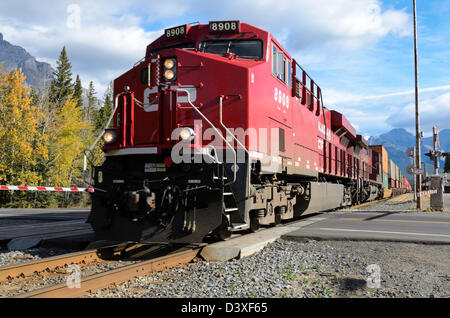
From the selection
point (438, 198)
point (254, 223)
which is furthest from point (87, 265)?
point (438, 198)

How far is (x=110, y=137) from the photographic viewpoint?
6785mm

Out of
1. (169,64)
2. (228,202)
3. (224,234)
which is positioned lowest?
(224,234)

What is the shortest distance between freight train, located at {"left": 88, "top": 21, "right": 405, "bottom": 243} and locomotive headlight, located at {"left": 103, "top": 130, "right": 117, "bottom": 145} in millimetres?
17

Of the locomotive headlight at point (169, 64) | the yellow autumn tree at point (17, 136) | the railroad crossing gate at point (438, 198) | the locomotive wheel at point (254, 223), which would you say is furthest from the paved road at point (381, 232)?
the yellow autumn tree at point (17, 136)

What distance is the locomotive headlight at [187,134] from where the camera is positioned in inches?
240

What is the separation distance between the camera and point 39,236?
26.9ft

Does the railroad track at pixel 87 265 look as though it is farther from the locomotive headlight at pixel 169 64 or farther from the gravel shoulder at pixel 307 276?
the locomotive headlight at pixel 169 64

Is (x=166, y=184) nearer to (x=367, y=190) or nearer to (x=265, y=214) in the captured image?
(x=265, y=214)

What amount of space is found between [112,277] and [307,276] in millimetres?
2442

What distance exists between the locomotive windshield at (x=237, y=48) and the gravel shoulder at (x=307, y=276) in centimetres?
355

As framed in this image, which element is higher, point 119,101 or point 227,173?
point 119,101

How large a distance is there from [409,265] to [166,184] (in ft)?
12.6

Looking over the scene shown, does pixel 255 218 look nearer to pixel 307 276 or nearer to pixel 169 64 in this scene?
pixel 307 276

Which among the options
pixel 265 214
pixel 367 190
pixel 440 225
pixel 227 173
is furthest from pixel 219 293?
pixel 367 190
